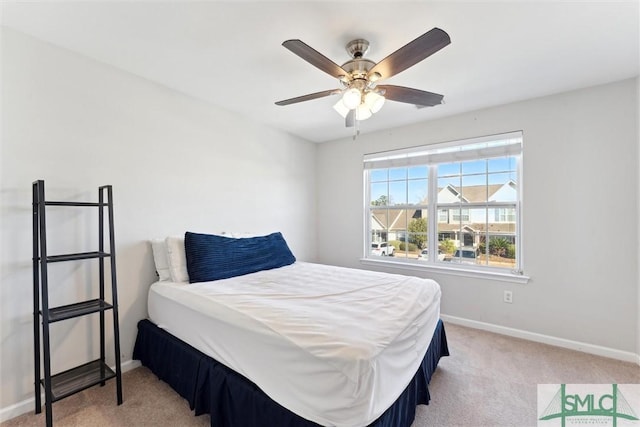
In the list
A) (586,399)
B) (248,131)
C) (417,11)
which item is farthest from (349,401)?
(248,131)

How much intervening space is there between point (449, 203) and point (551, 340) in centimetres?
162

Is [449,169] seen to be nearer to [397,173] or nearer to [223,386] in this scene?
[397,173]

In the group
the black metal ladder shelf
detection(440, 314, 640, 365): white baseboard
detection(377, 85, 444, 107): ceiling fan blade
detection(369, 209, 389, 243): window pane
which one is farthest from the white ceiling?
detection(440, 314, 640, 365): white baseboard

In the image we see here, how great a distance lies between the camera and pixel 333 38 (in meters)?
1.80

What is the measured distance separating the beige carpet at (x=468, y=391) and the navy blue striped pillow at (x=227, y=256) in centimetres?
84

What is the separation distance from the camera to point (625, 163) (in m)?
2.34

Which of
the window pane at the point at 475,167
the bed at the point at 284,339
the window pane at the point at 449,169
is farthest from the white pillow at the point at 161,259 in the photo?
the window pane at the point at 475,167

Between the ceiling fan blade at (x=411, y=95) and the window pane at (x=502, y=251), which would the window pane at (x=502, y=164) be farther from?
the ceiling fan blade at (x=411, y=95)

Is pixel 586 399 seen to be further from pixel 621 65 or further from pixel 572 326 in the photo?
pixel 621 65

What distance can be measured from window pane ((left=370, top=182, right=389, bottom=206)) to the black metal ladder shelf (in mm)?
2998

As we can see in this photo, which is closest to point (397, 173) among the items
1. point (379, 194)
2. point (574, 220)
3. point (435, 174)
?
point (379, 194)

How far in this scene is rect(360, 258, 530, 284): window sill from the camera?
283cm

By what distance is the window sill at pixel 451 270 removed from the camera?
2.83m

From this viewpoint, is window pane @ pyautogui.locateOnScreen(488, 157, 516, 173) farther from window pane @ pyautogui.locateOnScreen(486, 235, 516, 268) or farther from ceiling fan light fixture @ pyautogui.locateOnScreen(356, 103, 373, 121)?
ceiling fan light fixture @ pyautogui.locateOnScreen(356, 103, 373, 121)
